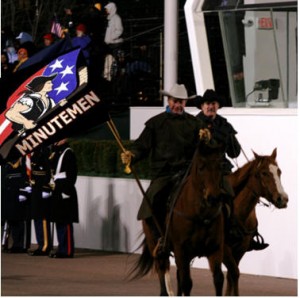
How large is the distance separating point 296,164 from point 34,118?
4.77 metres

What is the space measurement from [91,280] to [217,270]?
4249 millimetres

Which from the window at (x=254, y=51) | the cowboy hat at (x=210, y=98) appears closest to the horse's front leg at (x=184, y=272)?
the cowboy hat at (x=210, y=98)

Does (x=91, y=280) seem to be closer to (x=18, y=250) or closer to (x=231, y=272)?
(x=231, y=272)

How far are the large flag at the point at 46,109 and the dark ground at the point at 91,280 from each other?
2140 millimetres

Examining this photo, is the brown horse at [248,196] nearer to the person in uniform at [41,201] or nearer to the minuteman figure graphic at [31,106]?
the minuteman figure graphic at [31,106]

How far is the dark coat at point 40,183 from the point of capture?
23156 mm

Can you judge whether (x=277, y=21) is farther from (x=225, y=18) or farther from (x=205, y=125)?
(x=205, y=125)

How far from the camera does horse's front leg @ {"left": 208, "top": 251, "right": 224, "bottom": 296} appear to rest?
15.8 metres

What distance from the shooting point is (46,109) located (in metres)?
16.2

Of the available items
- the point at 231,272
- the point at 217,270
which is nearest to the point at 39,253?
the point at 231,272

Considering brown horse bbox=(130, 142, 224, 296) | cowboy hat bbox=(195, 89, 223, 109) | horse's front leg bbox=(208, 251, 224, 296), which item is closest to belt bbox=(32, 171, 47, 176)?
cowboy hat bbox=(195, 89, 223, 109)

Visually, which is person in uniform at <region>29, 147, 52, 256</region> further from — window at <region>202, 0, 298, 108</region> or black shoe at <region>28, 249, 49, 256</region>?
window at <region>202, 0, 298, 108</region>

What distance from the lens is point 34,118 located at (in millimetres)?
16188

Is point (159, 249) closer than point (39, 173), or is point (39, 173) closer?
point (159, 249)
